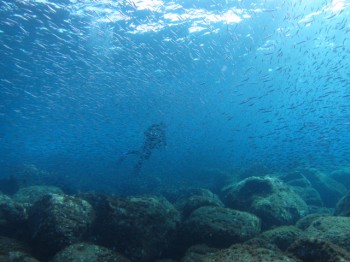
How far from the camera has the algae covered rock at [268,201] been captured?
33.8 ft

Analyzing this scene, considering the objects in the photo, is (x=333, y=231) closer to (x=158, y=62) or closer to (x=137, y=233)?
(x=137, y=233)

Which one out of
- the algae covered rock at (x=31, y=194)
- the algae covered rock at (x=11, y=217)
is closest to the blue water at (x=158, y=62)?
the algae covered rock at (x=31, y=194)

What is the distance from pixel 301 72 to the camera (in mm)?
38031

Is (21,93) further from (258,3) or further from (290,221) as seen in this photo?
(290,221)

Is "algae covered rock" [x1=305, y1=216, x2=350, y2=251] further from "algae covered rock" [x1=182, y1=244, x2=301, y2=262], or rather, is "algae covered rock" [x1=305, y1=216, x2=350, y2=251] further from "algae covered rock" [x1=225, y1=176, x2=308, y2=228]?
"algae covered rock" [x1=225, y1=176, x2=308, y2=228]

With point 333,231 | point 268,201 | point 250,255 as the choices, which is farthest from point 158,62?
point 250,255

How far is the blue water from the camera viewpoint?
18344 millimetres

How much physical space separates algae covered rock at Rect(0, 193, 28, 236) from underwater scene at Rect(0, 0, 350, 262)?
0.04 m

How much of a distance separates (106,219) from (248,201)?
23.4 ft

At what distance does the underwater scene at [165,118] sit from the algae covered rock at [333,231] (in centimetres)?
4

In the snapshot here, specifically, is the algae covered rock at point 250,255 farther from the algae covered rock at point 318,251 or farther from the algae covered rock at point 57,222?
the algae covered rock at point 57,222

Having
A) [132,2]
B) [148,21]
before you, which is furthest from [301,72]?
[132,2]

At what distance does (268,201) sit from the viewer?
10.9m

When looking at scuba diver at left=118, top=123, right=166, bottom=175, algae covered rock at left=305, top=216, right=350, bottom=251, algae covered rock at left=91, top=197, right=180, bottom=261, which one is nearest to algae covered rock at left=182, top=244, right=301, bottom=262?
algae covered rock at left=305, top=216, right=350, bottom=251
